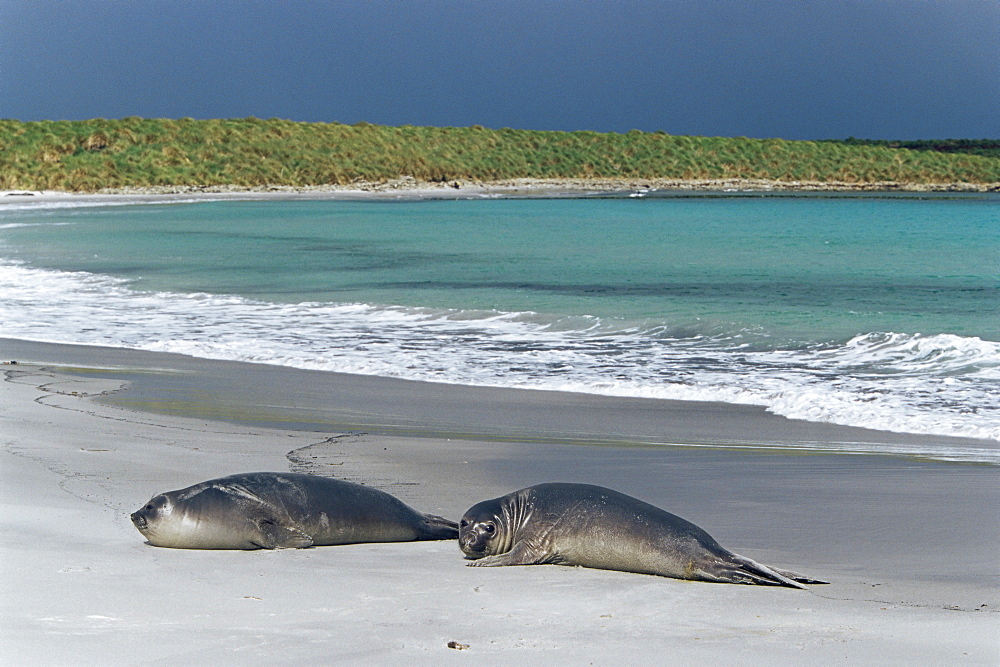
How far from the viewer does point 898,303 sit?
16641 mm

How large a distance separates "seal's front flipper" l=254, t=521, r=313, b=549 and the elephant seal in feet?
2.22

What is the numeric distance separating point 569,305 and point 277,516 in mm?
11299

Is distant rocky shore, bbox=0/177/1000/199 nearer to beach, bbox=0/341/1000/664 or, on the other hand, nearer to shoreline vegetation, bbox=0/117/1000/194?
shoreline vegetation, bbox=0/117/1000/194

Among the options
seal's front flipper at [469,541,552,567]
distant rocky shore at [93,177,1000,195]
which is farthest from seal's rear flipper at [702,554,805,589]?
distant rocky shore at [93,177,1000,195]

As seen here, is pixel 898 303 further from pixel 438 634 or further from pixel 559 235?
pixel 559 235

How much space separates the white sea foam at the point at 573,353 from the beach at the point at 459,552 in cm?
74

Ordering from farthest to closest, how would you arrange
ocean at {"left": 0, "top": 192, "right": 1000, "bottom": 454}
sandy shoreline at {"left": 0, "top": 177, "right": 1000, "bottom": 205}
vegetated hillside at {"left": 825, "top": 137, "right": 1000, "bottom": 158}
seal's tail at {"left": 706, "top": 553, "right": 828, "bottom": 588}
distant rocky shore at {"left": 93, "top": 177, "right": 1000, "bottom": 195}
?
vegetated hillside at {"left": 825, "top": 137, "right": 1000, "bottom": 158}
distant rocky shore at {"left": 93, "top": 177, "right": 1000, "bottom": 195}
sandy shoreline at {"left": 0, "top": 177, "right": 1000, "bottom": 205}
ocean at {"left": 0, "top": 192, "right": 1000, "bottom": 454}
seal's tail at {"left": 706, "top": 553, "right": 828, "bottom": 588}

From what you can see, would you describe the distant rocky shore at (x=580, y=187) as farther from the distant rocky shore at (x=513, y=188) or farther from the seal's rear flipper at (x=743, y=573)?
the seal's rear flipper at (x=743, y=573)

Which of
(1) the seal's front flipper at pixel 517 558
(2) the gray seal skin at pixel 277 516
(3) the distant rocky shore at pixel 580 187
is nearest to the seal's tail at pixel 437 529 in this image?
(2) the gray seal skin at pixel 277 516

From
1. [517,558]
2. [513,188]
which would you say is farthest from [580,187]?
[517,558]

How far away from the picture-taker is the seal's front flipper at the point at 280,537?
4848mm

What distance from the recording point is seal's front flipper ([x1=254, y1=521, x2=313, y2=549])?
15.9ft

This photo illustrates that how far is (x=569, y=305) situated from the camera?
1598cm

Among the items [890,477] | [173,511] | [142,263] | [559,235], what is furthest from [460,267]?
[173,511]
